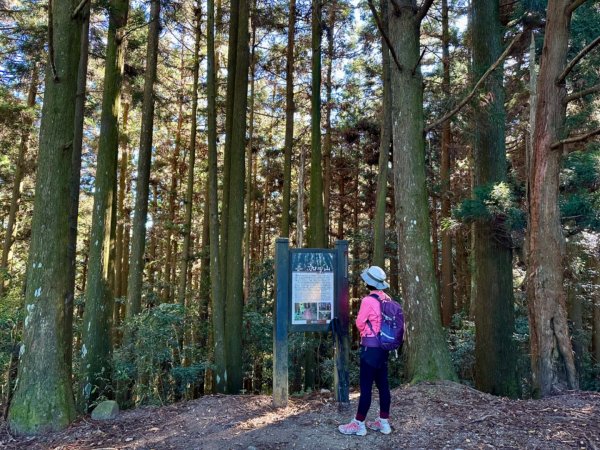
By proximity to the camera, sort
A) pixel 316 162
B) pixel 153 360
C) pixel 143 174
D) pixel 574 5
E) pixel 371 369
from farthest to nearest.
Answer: pixel 316 162 < pixel 143 174 < pixel 153 360 < pixel 574 5 < pixel 371 369

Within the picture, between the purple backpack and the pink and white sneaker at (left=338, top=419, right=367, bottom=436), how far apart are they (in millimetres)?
A: 885

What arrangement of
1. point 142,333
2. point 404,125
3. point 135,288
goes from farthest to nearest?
point 135,288 → point 142,333 → point 404,125

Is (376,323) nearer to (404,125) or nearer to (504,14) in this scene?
(404,125)

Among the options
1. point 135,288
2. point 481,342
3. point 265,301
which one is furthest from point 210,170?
point 481,342

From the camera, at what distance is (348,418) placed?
5.02m

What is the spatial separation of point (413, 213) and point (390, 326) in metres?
2.46

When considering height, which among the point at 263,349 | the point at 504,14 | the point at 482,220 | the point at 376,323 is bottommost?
the point at 263,349

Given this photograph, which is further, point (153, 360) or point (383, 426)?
point (153, 360)

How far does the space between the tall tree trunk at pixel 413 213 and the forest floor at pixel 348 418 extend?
43cm

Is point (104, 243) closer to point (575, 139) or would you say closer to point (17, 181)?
point (575, 139)

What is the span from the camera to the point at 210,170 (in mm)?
9516

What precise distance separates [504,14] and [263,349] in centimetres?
1078

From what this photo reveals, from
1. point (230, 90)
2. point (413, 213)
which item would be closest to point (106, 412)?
point (413, 213)

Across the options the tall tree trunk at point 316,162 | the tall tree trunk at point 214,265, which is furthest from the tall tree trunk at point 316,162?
the tall tree trunk at point 214,265
